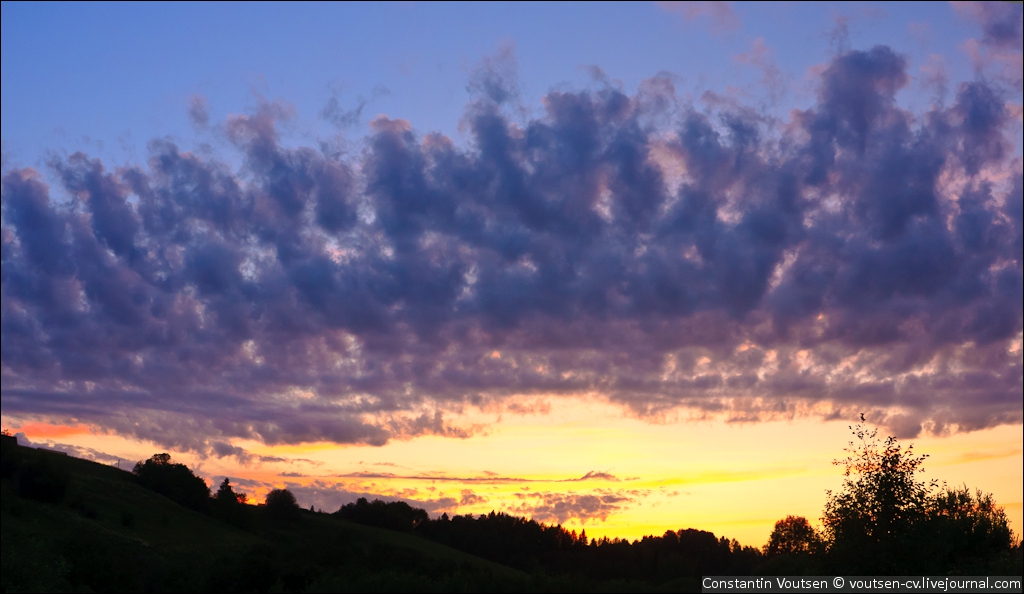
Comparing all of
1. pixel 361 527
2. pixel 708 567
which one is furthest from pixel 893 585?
pixel 361 527

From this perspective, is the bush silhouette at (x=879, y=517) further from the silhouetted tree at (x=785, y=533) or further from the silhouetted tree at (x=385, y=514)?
the silhouetted tree at (x=385, y=514)

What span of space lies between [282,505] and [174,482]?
23.3 metres

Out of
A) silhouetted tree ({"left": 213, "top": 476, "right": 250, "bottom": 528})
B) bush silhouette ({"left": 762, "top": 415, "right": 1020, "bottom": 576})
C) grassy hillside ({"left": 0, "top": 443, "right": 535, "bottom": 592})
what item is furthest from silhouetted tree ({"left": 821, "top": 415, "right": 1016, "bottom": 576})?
silhouetted tree ({"left": 213, "top": 476, "right": 250, "bottom": 528})

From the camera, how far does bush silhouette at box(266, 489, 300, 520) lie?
176 meters

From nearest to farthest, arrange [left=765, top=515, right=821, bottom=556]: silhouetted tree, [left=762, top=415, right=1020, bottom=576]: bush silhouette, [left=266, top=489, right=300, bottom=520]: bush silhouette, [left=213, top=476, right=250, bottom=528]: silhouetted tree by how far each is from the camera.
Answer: [left=762, top=415, right=1020, bottom=576]: bush silhouette → [left=765, top=515, right=821, bottom=556]: silhouetted tree → [left=213, top=476, right=250, bottom=528]: silhouetted tree → [left=266, top=489, right=300, bottom=520]: bush silhouette

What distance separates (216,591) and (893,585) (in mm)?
51369

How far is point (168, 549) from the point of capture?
380ft

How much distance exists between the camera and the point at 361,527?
170 meters

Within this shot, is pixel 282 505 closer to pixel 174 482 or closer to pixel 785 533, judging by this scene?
pixel 174 482

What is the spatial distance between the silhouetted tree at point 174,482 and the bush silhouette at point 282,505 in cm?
1344

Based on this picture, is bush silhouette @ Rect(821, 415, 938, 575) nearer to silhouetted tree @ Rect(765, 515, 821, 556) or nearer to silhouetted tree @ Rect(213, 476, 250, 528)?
silhouetted tree @ Rect(765, 515, 821, 556)

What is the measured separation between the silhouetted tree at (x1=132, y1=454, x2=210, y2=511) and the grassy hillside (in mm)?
4424

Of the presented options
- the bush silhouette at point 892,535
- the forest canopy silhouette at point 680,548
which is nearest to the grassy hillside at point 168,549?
the forest canopy silhouette at point 680,548

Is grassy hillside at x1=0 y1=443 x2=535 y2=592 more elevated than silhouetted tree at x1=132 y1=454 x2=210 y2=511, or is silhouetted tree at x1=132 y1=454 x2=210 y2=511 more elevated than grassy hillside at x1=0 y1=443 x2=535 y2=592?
silhouetted tree at x1=132 y1=454 x2=210 y2=511
